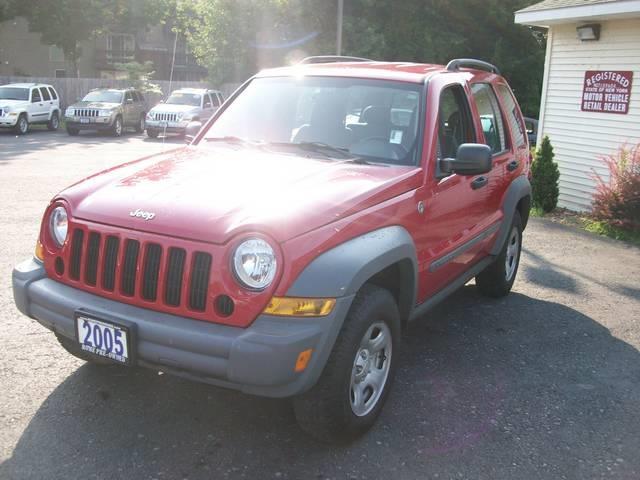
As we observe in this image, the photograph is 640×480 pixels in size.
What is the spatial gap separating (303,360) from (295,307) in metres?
0.23

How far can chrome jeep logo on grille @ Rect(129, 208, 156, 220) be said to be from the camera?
10.3ft

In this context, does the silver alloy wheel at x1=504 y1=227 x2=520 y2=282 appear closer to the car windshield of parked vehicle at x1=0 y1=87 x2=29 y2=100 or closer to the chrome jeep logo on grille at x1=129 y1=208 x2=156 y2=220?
the chrome jeep logo on grille at x1=129 y1=208 x2=156 y2=220

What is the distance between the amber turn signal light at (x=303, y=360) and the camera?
2.88 meters

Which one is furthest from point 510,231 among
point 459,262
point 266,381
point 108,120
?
point 108,120

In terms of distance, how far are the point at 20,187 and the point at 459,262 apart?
8.56 metres

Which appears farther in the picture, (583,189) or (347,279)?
(583,189)

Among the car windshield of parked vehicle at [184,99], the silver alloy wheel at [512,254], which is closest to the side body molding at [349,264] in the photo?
the silver alloy wheel at [512,254]

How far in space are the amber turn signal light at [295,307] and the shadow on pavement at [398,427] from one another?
32.2 inches

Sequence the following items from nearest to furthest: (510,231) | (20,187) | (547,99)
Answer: (510,231) < (20,187) < (547,99)

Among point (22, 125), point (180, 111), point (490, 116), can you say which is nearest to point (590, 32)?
point (490, 116)

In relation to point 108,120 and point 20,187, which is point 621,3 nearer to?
point 20,187

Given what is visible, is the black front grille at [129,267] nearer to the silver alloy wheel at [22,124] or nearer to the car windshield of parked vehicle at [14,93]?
the silver alloy wheel at [22,124]

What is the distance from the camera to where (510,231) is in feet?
19.0

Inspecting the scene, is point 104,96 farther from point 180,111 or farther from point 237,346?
point 237,346
